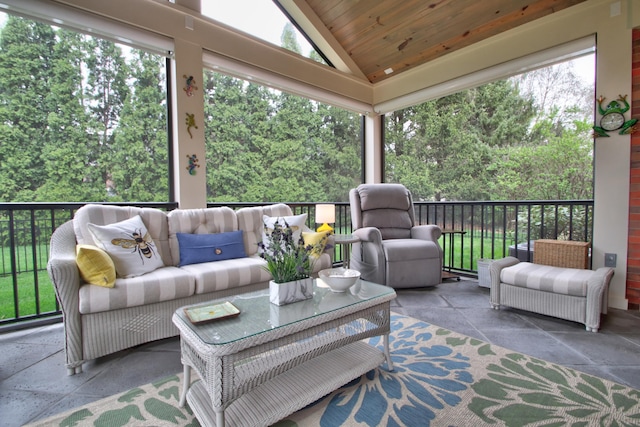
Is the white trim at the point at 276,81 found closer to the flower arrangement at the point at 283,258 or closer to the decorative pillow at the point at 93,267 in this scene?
the decorative pillow at the point at 93,267

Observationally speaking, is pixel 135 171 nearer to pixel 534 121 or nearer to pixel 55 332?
pixel 55 332

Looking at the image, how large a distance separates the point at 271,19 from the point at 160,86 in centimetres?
163

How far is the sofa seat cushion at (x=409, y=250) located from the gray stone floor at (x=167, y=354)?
0.55 metres

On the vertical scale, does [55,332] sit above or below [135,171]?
below

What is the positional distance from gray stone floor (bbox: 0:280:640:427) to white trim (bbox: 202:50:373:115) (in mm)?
2686

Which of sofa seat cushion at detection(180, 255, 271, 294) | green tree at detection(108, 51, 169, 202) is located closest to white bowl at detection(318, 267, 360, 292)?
sofa seat cushion at detection(180, 255, 271, 294)

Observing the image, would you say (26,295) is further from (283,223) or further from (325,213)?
(325,213)

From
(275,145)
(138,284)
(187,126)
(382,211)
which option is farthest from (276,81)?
(138,284)

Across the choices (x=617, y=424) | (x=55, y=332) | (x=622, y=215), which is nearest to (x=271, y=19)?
(x=55, y=332)

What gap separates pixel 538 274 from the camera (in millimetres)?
2340

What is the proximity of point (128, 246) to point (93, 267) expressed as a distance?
0.33 meters

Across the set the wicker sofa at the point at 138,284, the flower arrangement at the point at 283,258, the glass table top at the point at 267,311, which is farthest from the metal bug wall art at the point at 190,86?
the glass table top at the point at 267,311

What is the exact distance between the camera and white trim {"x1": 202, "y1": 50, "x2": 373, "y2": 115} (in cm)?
318

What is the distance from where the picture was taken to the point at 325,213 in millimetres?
3230
